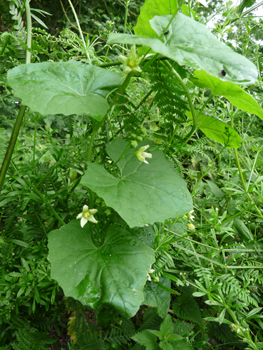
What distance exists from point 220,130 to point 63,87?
21.7 inches

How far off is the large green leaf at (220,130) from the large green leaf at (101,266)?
47 centimetres

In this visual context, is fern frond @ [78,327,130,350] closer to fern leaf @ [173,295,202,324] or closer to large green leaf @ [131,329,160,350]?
large green leaf @ [131,329,160,350]

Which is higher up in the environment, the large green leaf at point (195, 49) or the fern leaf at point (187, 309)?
the large green leaf at point (195, 49)

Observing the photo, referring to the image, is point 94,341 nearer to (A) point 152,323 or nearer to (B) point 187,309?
(A) point 152,323

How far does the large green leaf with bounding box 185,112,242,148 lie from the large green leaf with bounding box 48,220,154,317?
466 millimetres

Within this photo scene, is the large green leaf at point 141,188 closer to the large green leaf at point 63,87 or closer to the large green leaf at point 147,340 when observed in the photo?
the large green leaf at point 63,87

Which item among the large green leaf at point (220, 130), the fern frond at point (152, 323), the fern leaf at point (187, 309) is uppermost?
the large green leaf at point (220, 130)

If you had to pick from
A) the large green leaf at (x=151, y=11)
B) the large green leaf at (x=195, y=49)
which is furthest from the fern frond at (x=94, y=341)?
the large green leaf at (x=151, y=11)

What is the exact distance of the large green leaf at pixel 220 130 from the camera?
84 cm

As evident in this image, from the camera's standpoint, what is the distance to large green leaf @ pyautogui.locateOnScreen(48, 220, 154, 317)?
0.64m

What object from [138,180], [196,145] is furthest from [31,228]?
[196,145]

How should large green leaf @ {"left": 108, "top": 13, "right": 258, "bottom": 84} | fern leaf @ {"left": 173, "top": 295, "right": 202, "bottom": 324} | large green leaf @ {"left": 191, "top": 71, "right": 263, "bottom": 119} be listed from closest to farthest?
large green leaf @ {"left": 108, "top": 13, "right": 258, "bottom": 84} → large green leaf @ {"left": 191, "top": 71, "right": 263, "bottom": 119} → fern leaf @ {"left": 173, "top": 295, "right": 202, "bottom": 324}

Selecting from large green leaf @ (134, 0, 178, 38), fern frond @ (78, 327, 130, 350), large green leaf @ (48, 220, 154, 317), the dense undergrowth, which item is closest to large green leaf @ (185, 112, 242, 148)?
the dense undergrowth

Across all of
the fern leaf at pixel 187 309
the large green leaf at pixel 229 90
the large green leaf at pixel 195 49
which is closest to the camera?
the large green leaf at pixel 195 49
